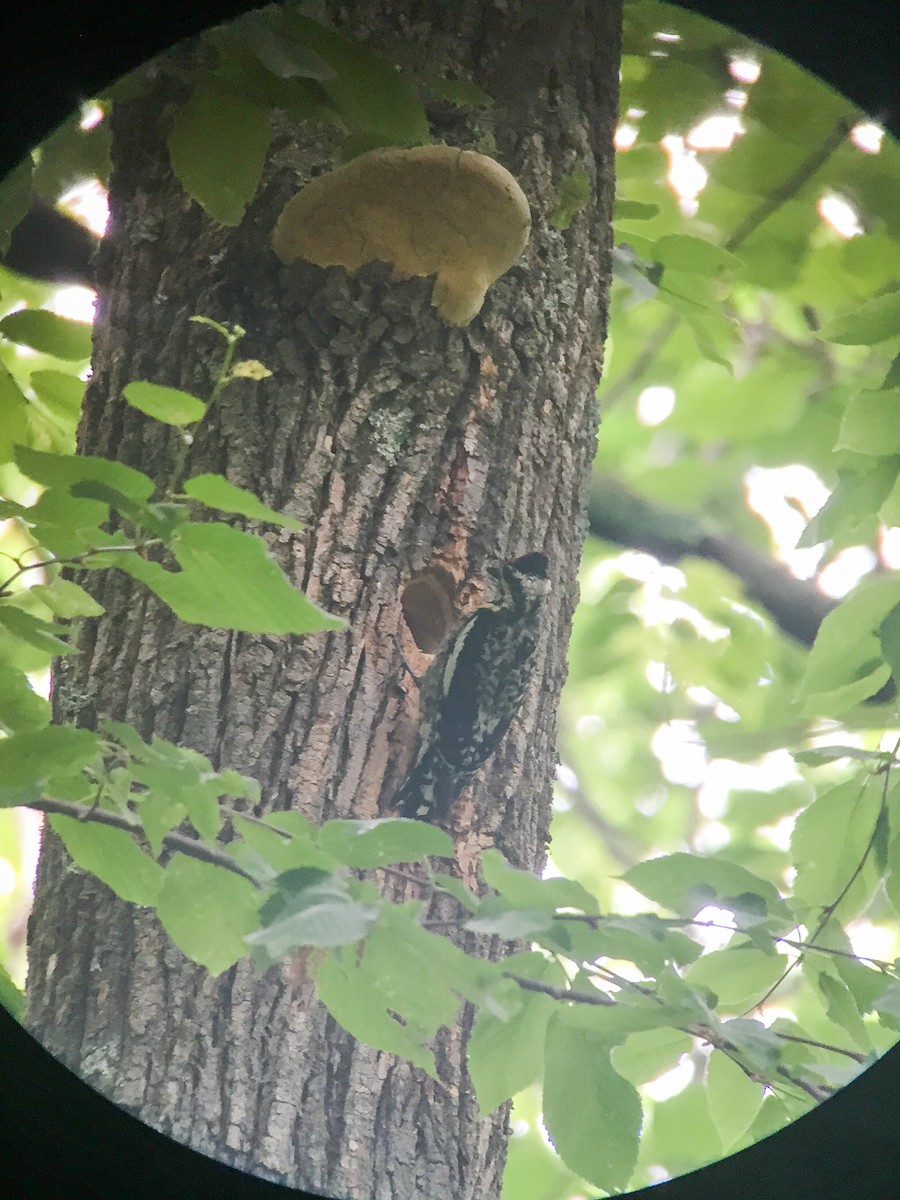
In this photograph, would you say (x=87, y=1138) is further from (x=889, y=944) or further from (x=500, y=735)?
(x=889, y=944)

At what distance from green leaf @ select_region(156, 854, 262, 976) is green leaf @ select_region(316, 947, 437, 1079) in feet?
0.19

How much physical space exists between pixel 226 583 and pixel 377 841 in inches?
7.3

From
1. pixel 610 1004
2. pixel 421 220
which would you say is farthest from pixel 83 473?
pixel 610 1004

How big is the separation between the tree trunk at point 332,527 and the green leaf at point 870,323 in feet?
0.77

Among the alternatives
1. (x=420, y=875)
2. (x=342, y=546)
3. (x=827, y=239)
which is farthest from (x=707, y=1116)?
(x=827, y=239)

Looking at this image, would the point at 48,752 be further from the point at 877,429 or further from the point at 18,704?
the point at 877,429

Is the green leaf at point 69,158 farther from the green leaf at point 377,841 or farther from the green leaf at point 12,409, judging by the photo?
the green leaf at point 377,841

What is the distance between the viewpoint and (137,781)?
64cm

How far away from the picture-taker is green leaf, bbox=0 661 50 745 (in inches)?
26.7

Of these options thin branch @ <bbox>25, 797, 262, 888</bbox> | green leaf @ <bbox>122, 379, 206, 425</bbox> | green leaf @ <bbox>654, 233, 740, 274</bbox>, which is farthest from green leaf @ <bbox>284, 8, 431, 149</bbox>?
thin branch @ <bbox>25, 797, 262, 888</bbox>

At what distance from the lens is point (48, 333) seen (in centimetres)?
78

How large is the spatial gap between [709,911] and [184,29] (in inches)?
28.8

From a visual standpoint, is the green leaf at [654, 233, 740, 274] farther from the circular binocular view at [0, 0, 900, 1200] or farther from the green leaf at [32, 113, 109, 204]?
the green leaf at [32, 113, 109, 204]

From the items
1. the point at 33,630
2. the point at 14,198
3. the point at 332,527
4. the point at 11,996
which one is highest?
the point at 14,198
